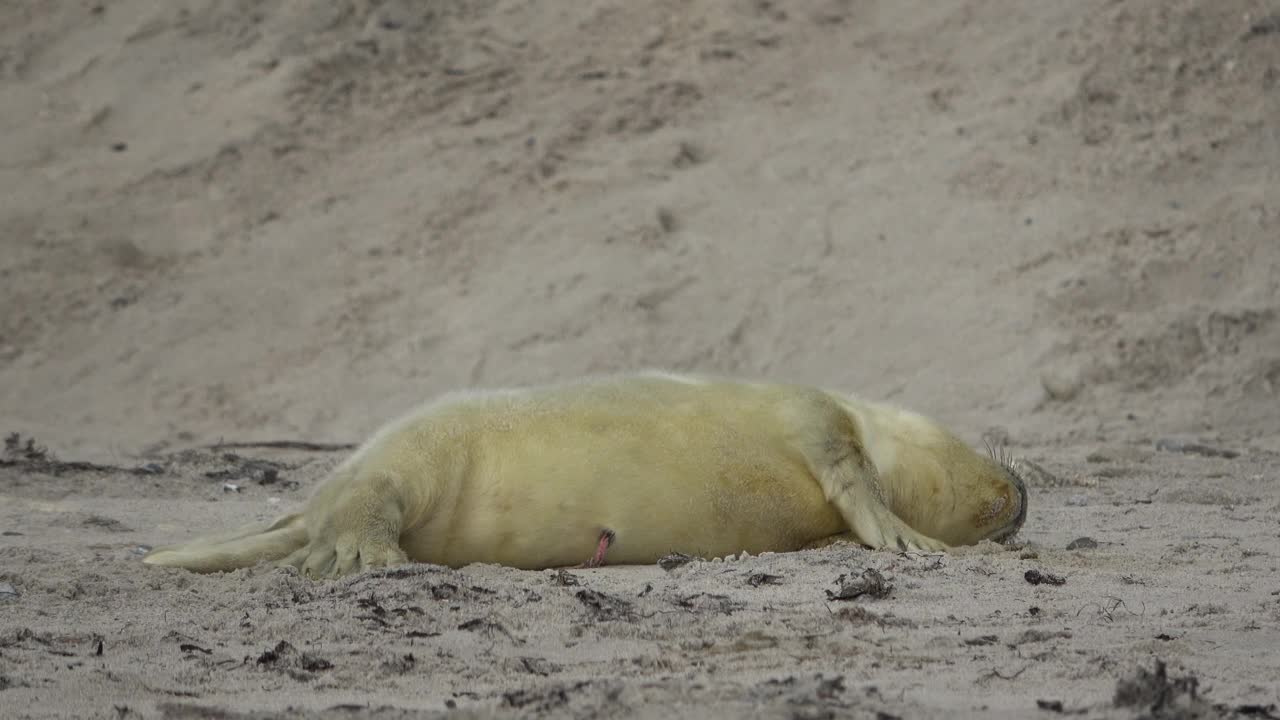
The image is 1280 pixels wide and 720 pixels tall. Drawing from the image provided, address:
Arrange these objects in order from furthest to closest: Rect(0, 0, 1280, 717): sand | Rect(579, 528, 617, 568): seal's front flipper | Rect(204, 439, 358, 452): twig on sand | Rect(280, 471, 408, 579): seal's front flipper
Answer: Rect(204, 439, 358, 452): twig on sand < Rect(0, 0, 1280, 717): sand < Rect(579, 528, 617, 568): seal's front flipper < Rect(280, 471, 408, 579): seal's front flipper

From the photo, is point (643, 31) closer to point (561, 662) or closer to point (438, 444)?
point (438, 444)

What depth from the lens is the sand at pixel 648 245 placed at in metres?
6.28

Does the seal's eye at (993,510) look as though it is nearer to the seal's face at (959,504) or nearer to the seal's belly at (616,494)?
the seal's face at (959,504)

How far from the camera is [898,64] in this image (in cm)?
1103

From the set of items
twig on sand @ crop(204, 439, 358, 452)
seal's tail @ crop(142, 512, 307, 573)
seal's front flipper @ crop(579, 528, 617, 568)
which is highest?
seal's tail @ crop(142, 512, 307, 573)

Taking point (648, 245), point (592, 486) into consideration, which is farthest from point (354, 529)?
point (648, 245)

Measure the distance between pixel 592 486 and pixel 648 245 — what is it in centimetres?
549

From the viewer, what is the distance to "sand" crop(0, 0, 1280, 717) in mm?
6281

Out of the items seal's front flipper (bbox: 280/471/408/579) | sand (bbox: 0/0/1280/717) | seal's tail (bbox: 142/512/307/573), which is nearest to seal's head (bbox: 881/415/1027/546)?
sand (bbox: 0/0/1280/717)

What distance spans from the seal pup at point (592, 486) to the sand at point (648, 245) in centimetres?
18

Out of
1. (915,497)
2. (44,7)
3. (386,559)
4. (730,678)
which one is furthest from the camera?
(44,7)

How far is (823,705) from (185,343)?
7801 millimetres

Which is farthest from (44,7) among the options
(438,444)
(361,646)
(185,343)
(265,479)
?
(361,646)

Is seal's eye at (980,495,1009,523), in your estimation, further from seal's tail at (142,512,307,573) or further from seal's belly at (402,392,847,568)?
seal's tail at (142,512,307,573)
